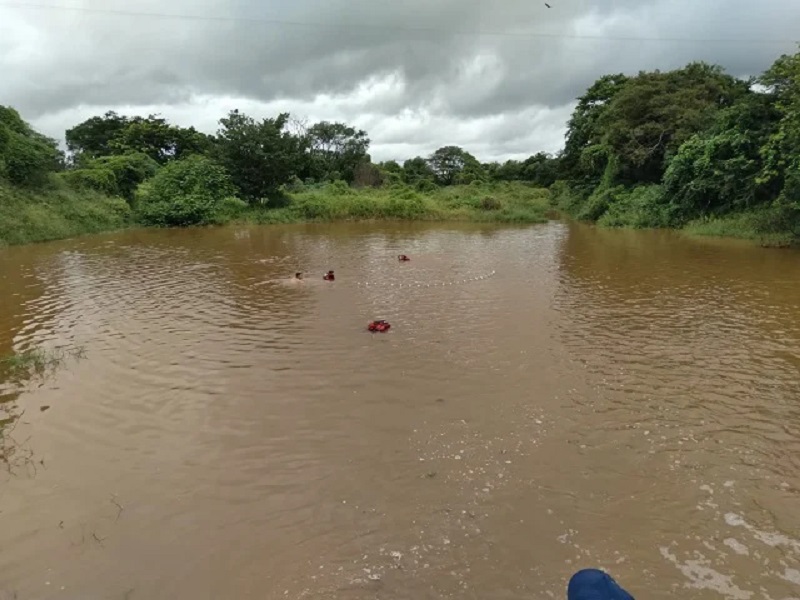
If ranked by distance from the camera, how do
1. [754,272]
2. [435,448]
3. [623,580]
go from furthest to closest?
[754,272] → [435,448] → [623,580]

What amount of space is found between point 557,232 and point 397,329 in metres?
20.6

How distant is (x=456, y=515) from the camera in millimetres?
4762

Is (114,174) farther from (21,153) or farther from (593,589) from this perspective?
(593,589)

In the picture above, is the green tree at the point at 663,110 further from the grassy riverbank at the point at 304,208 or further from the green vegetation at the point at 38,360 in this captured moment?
the green vegetation at the point at 38,360

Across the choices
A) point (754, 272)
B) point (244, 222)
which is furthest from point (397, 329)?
point (244, 222)

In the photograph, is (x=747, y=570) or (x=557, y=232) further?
(x=557, y=232)

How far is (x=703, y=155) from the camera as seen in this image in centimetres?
2381

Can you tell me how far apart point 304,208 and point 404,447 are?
32206 mm

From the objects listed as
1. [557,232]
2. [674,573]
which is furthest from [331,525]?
[557,232]

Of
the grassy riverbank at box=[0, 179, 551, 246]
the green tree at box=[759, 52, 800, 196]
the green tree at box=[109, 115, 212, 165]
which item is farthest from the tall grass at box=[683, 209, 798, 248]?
the green tree at box=[109, 115, 212, 165]

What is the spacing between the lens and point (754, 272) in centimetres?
1516

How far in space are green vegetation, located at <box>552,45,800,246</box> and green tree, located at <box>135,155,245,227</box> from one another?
22.9 m

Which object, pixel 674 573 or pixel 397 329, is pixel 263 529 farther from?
pixel 397 329

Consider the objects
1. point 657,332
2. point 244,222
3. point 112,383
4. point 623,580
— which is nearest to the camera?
point 623,580
